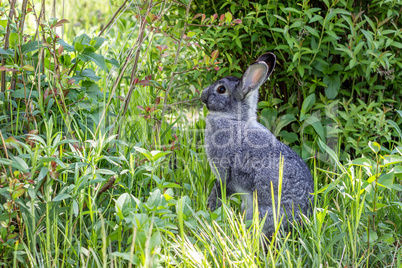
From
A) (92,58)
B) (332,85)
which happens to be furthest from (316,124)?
(92,58)

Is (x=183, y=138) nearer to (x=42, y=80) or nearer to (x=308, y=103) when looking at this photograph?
(x=308, y=103)

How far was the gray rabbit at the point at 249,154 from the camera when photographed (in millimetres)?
2955

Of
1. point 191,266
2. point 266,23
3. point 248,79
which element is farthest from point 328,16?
point 191,266

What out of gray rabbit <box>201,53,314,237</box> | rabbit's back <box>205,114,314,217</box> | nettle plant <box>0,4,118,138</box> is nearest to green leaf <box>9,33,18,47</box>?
nettle plant <box>0,4,118,138</box>

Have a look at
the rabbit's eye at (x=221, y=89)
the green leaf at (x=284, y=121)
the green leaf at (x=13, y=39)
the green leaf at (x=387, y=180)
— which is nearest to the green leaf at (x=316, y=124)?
the green leaf at (x=284, y=121)

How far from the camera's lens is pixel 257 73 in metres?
3.17

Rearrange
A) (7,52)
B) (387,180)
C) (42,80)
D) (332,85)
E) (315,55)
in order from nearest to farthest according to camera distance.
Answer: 1. (387,180)
2. (7,52)
3. (42,80)
4. (315,55)
5. (332,85)

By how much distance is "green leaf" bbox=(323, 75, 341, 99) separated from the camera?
372 centimetres

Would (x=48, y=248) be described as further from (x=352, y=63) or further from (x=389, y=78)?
(x=389, y=78)

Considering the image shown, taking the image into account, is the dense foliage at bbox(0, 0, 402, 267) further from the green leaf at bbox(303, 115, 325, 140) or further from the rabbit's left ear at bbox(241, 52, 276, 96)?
the rabbit's left ear at bbox(241, 52, 276, 96)

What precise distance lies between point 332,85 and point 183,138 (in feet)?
4.80

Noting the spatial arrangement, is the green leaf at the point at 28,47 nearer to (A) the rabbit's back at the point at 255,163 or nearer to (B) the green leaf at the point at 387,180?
(A) the rabbit's back at the point at 255,163

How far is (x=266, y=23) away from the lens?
12.3 feet

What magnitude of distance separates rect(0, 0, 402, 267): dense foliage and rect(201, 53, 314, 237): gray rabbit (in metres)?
0.16
